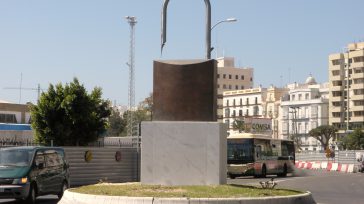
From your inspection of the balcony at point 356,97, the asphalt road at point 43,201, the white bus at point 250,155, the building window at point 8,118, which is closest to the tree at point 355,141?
the balcony at point 356,97

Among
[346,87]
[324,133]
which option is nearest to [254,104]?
[346,87]

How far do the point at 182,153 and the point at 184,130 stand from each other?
1.89ft

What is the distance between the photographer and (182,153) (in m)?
18.3

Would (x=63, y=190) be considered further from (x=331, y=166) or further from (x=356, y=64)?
(x=356, y=64)

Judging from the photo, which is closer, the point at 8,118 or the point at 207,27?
the point at 207,27

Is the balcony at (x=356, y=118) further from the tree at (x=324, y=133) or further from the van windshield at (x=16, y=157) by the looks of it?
the van windshield at (x=16, y=157)

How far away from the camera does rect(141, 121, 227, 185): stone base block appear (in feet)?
59.7

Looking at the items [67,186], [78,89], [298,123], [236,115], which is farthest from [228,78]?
[67,186]

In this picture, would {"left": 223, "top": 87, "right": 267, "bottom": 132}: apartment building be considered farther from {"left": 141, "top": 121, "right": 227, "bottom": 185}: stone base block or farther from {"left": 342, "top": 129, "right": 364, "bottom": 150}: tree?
{"left": 141, "top": 121, "right": 227, "bottom": 185}: stone base block

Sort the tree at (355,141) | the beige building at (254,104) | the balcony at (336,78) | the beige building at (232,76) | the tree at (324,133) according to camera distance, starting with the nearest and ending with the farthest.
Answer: the tree at (355,141) < the tree at (324,133) < the balcony at (336,78) < the beige building at (254,104) < the beige building at (232,76)

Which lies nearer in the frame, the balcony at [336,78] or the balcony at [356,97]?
the balcony at [356,97]

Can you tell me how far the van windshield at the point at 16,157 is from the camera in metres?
21.4

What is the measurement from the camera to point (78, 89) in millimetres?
51562

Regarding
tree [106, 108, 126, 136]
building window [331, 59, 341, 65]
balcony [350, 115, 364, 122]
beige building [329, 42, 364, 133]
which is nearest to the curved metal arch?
tree [106, 108, 126, 136]
